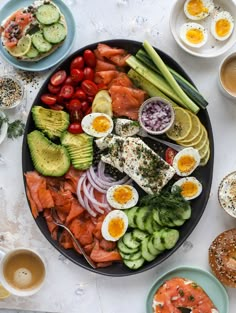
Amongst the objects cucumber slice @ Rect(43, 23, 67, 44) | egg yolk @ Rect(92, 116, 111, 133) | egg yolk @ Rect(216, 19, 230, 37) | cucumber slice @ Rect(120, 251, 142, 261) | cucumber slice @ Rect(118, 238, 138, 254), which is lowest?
cucumber slice @ Rect(120, 251, 142, 261)

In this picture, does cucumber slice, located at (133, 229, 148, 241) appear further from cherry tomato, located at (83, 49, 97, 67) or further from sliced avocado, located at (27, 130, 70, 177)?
cherry tomato, located at (83, 49, 97, 67)

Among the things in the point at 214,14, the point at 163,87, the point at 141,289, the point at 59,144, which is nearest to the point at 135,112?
the point at 163,87

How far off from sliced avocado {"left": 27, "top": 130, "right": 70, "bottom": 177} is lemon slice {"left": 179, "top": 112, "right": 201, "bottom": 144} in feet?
2.33

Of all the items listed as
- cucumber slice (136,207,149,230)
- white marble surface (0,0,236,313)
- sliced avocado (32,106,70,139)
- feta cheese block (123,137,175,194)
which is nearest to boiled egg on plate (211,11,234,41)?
white marble surface (0,0,236,313)

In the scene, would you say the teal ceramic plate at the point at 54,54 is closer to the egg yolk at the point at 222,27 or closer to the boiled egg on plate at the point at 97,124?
the boiled egg on plate at the point at 97,124

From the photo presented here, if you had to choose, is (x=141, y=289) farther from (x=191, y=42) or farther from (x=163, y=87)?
(x=191, y=42)

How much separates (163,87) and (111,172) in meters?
0.59

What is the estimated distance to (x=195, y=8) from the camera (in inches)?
171

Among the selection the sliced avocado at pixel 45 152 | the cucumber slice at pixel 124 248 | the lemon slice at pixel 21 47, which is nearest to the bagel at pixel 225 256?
the cucumber slice at pixel 124 248

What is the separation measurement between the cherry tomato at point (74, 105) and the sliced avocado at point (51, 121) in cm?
5

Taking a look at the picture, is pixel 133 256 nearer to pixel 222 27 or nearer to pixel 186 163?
pixel 186 163

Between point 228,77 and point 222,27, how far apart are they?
308 mm

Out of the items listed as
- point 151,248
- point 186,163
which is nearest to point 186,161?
point 186,163

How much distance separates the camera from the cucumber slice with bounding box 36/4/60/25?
14.2 feet
